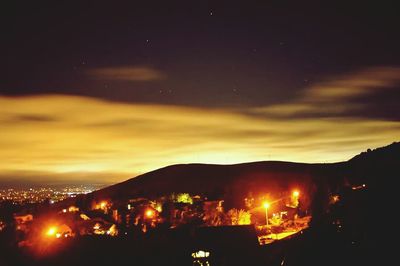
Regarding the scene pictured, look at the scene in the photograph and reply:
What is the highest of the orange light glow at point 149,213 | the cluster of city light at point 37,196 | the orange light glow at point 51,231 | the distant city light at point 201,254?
the cluster of city light at point 37,196

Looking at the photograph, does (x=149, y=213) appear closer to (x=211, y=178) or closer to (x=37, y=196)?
(x=211, y=178)

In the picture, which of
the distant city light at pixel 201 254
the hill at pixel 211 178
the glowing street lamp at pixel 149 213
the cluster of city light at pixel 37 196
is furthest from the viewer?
the cluster of city light at pixel 37 196

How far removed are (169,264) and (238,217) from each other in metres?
14.4

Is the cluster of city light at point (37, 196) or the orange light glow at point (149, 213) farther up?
the cluster of city light at point (37, 196)

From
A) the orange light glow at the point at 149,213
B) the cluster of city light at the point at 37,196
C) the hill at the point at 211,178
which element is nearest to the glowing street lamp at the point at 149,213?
the orange light glow at the point at 149,213

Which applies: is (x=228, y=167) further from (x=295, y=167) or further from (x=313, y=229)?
(x=313, y=229)

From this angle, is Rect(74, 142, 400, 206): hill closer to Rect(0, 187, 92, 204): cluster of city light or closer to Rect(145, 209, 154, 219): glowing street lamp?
Rect(0, 187, 92, 204): cluster of city light

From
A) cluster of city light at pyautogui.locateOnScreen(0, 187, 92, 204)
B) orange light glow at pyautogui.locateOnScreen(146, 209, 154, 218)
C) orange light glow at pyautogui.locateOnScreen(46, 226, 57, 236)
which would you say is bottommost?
orange light glow at pyautogui.locateOnScreen(46, 226, 57, 236)

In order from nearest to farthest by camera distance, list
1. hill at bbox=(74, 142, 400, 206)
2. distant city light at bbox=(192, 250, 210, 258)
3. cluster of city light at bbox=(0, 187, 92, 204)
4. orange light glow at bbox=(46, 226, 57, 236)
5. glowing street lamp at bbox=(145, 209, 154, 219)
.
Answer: distant city light at bbox=(192, 250, 210, 258) < orange light glow at bbox=(46, 226, 57, 236) < glowing street lamp at bbox=(145, 209, 154, 219) < hill at bbox=(74, 142, 400, 206) < cluster of city light at bbox=(0, 187, 92, 204)

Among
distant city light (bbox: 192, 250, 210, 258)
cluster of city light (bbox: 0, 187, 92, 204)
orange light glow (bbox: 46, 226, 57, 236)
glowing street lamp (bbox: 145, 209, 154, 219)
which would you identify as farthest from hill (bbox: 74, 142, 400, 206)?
distant city light (bbox: 192, 250, 210, 258)

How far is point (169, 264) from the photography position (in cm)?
2278

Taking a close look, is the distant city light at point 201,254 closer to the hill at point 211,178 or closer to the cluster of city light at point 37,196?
the hill at point 211,178

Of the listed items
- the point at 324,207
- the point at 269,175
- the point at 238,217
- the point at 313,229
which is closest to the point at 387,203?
the point at 313,229

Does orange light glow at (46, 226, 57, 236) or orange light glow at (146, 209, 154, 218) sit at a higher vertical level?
orange light glow at (146, 209, 154, 218)
